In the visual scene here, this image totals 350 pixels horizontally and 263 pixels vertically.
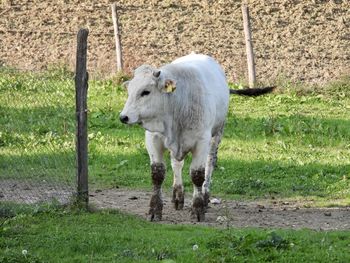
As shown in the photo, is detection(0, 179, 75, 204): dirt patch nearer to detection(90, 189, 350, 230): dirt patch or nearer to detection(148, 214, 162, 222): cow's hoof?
detection(90, 189, 350, 230): dirt patch

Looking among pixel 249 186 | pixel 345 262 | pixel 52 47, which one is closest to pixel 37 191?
pixel 249 186

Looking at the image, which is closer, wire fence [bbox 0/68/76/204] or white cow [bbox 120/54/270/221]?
white cow [bbox 120/54/270/221]

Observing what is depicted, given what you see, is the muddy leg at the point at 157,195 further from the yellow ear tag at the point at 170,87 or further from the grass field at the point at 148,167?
the yellow ear tag at the point at 170,87

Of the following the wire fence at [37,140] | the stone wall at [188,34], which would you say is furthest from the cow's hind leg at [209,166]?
the stone wall at [188,34]

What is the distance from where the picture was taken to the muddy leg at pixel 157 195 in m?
12.1

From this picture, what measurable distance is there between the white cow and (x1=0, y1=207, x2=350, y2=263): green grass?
118 centimetres

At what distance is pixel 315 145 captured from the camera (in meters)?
17.1

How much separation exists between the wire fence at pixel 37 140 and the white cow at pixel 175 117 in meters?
0.96

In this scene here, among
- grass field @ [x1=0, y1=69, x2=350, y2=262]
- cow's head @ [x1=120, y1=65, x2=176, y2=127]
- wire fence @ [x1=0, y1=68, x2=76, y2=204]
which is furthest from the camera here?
wire fence @ [x1=0, y1=68, x2=76, y2=204]

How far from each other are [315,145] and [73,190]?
599 centimetres

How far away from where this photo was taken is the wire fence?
12.5 meters

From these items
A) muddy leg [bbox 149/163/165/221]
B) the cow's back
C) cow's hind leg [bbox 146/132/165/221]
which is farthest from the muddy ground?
the cow's back

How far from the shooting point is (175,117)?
484 inches

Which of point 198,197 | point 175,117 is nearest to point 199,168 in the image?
point 198,197
